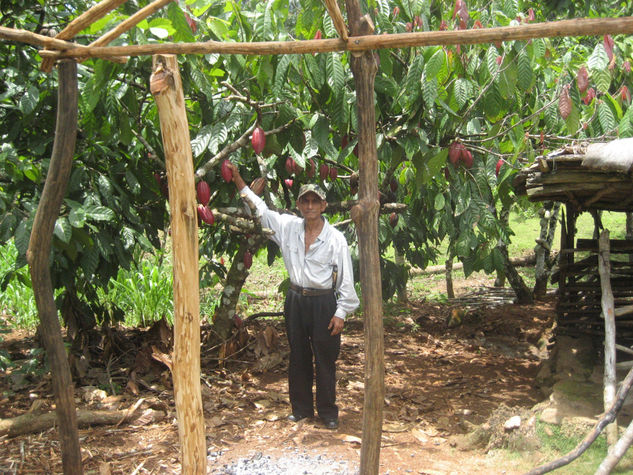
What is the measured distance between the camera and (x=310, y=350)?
12.8ft

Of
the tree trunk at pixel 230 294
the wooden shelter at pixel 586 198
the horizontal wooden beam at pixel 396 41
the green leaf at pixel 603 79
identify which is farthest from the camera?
the tree trunk at pixel 230 294

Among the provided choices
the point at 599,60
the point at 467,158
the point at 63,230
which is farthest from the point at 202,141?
the point at 599,60

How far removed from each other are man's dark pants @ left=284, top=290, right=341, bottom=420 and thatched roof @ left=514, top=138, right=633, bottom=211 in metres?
1.55

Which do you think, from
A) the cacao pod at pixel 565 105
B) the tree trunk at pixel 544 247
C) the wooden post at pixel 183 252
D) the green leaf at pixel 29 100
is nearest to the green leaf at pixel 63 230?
the green leaf at pixel 29 100

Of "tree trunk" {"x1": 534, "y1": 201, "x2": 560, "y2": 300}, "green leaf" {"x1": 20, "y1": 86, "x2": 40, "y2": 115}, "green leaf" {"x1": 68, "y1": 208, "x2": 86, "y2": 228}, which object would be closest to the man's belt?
"green leaf" {"x1": 68, "y1": 208, "x2": 86, "y2": 228}

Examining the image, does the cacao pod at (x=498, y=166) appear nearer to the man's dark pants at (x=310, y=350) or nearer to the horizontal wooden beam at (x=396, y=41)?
the man's dark pants at (x=310, y=350)

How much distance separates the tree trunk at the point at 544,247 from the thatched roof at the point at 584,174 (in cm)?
290

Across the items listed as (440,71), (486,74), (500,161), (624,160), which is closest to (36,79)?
(440,71)

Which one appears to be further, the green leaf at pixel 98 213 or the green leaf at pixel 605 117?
the green leaf at pixel 605 117

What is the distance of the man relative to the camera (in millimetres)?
3656

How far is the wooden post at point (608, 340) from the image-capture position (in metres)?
3.29

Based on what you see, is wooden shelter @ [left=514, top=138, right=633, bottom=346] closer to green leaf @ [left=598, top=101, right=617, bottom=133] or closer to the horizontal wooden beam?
green leaf @ [left=598, top=101, right=617, bottom=133]

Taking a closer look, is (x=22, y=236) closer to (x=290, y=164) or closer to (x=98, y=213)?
(x=98, y=213)

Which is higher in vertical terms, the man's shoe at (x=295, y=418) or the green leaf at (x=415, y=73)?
the green leaf at (x=415, y=73)
